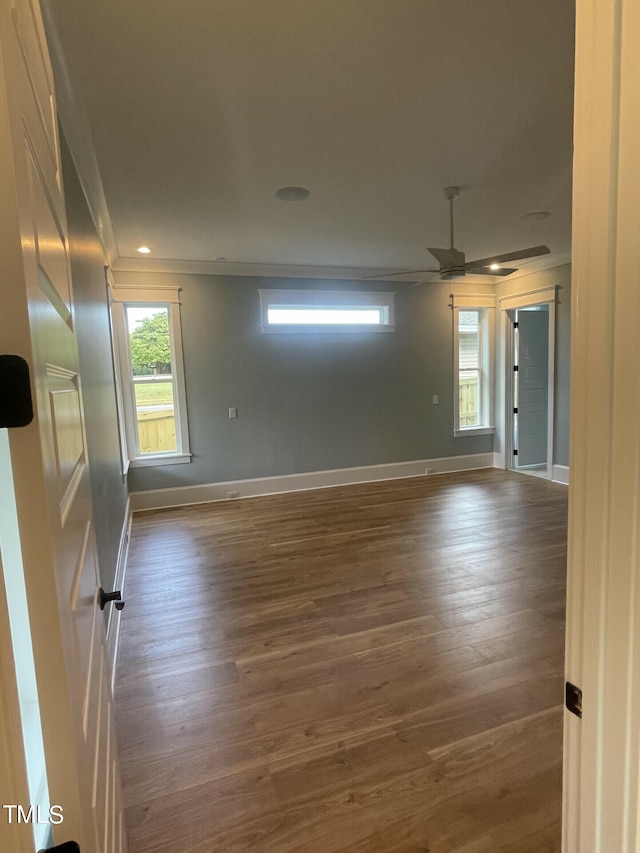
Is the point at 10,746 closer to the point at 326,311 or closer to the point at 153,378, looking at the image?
the point at 153,378

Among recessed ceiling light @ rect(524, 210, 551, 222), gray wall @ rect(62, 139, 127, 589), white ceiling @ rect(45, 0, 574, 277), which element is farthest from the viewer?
recessed ceiling light @ rect(524, 210, 551, 222)

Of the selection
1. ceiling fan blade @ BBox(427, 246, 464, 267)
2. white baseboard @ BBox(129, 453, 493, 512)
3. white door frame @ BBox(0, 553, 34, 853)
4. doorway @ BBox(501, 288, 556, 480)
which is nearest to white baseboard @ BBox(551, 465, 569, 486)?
doorway @ BBox(501, 288, 556, 480)

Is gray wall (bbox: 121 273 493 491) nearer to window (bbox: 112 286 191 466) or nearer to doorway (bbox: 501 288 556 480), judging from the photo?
window (bbox: 112 286 191 466)

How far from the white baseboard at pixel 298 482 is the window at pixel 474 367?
1.65 ft

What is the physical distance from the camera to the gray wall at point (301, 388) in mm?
5332

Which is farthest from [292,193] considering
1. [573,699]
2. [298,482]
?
[298,482]

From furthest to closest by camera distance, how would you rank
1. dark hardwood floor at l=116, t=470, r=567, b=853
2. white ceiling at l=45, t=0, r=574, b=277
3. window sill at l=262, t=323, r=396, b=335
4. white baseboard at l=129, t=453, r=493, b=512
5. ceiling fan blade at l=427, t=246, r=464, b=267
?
window sill at l=262, t=323, r=396, b=335, white baseboard at l=129, t=453, r=493, b=512, ceiling fan blade at l=427, t=246, r=464, b=267, white ceiling at l=45, t=0, r=574, b=277, dark hardwood floor at l=116, t=470, r=567, b=853

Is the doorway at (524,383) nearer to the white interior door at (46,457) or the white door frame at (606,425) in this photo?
the white door frame at (606,425)

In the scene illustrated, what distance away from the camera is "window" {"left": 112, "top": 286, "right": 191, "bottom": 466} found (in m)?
5.10

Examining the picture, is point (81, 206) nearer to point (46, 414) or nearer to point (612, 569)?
point (46, 414)

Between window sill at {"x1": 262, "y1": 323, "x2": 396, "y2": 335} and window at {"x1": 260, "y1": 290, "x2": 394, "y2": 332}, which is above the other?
window at {"x1": 260, "y1": 290, "x2": 394, "y2": 332}

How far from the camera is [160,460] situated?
5250 mm

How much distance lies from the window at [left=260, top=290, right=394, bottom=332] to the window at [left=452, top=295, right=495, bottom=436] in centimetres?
127

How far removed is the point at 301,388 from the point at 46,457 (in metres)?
5.24
